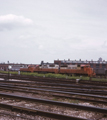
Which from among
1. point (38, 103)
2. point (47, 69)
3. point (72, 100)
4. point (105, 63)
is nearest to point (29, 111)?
point (38, 103)

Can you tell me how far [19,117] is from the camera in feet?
16.6

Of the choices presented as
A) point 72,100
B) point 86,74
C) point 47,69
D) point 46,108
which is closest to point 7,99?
point 46,108

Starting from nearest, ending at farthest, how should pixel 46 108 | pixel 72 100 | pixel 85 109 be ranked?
pixel 85 109, pixel 46 108, pixel 72 100

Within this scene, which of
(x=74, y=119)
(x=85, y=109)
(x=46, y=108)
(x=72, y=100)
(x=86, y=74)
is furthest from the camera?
(x=86, y=74)

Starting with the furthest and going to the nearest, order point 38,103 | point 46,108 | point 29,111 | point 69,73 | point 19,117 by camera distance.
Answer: point 69,73 < point 38,103 < point 46,108 < point 29,111 < point 19,117

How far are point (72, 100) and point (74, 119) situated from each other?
10.00 feet

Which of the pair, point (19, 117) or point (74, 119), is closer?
point (74, 119)

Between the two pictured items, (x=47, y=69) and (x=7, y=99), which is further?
(x=47, y=69)

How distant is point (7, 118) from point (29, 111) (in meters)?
0.81

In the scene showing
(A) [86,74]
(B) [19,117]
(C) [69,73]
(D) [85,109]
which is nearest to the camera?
(B) [19,117]

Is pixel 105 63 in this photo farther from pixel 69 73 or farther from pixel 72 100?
pixel 72 100

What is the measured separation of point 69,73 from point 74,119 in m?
25.3

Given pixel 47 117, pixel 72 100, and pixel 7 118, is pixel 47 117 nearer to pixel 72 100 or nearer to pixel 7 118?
pixel 7 118

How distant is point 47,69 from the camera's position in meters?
34.8
